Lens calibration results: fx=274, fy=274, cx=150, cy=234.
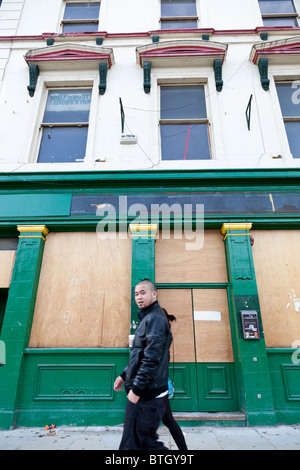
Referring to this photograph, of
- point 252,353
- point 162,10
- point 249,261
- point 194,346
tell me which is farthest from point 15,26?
point 252,353

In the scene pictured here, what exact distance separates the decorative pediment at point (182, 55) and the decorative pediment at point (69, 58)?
3.14 ft

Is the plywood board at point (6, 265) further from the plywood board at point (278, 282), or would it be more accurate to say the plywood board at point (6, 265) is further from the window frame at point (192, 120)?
the plywood board at point (278, 282)

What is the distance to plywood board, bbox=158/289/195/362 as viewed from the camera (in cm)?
521

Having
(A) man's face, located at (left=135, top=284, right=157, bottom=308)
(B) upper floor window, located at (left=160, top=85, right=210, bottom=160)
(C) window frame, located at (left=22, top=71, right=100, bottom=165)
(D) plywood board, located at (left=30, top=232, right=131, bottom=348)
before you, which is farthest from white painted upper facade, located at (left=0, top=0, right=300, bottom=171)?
(A) man's face, located at (left=135, top=284, right=157, bottom=308)

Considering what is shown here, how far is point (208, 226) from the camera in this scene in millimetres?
5906

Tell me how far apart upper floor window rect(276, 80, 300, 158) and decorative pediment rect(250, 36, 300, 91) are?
0.54 metres

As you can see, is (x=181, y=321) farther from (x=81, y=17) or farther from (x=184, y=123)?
(x=81, y=17)

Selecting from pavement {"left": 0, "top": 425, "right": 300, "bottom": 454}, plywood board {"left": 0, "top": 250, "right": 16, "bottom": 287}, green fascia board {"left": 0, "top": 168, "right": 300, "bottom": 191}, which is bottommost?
pavement {"left": 0, "top": 425, "right": 300, "bottom": 454}

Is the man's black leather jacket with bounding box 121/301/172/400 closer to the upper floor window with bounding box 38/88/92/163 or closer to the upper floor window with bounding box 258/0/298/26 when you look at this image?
the upper floor window with bounding box 38/88/92/163

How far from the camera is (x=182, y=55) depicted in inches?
282

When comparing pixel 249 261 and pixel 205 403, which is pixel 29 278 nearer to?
pixel 205 403

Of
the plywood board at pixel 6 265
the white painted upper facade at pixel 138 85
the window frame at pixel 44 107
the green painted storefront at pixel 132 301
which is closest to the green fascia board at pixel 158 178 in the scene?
the green painted storefront at pixel 132 301

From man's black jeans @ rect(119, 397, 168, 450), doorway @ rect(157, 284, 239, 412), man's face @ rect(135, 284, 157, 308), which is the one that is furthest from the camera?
doorway @ rect(157, 284, 239, 412)

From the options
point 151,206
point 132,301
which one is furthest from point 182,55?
point 132,301
